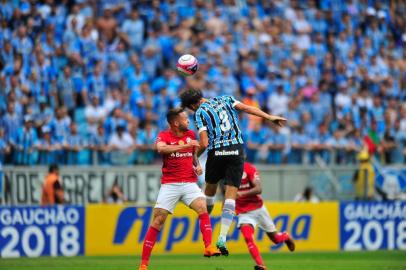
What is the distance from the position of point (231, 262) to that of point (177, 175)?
4.32m

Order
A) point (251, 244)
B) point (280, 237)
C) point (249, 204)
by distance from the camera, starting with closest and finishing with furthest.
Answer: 1. point (251, 244)
2. point (249, 204)
3. point (280, 237)

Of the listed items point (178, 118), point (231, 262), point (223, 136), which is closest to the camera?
point (178, 118)

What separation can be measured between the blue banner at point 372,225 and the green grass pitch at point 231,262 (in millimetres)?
1845

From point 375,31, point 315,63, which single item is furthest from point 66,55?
point 375,31

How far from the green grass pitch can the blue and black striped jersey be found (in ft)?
8.22

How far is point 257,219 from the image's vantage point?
17.6 meters

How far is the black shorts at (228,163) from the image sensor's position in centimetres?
1573

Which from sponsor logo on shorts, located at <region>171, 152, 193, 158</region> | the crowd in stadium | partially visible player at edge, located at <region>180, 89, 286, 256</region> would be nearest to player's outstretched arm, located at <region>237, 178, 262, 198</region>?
partially visible player at edge, located at <region>180, 89, 286, 256</region>

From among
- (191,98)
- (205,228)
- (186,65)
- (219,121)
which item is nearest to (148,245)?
(205,228)

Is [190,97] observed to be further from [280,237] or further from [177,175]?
[280,237]

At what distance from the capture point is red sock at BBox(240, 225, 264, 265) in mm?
16062

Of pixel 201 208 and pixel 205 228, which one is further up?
pixel 201 208

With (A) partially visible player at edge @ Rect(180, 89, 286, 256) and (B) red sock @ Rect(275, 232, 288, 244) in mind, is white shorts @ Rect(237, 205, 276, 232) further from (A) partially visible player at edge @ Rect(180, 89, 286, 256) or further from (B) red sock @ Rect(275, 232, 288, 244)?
(A) partially visible player at edge @ Rect(180, 89, 286, 256)

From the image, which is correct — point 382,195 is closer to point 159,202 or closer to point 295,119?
point 295,119
